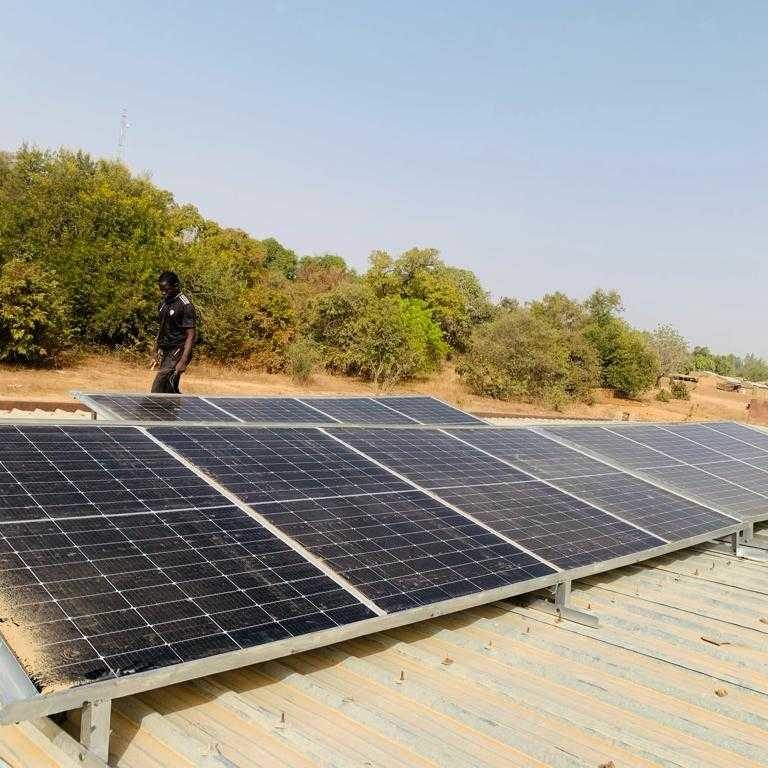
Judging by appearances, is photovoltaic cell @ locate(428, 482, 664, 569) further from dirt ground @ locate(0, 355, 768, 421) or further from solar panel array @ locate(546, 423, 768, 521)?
dirt ground @ locate(0, 355, 768, 421)

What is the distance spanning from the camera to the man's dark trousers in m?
12.0

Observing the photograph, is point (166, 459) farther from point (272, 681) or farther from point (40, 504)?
point (272, 681)

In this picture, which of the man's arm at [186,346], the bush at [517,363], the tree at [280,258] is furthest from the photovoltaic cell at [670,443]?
the tree at [280,258]

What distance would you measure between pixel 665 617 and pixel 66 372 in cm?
2845

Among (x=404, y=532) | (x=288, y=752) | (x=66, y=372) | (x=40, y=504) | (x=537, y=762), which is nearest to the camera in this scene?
(x=288, y=752)

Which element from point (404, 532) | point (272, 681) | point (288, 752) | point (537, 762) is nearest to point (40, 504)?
point (272, 681)

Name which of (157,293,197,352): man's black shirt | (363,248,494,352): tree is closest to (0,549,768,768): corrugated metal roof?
(157,293,197,352): man's black shirt

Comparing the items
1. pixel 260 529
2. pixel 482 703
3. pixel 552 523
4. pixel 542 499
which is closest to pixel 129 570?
pixel 260 529

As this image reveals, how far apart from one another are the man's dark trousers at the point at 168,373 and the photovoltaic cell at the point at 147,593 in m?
A: 7.27

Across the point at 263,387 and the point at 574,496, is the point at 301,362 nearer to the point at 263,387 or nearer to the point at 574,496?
the point at 263,387

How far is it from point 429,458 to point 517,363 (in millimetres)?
35344

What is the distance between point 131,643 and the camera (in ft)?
11.7

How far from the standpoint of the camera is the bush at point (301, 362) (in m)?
38.8

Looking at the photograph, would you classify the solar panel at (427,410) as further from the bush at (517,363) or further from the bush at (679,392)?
the bush at (679,392)
